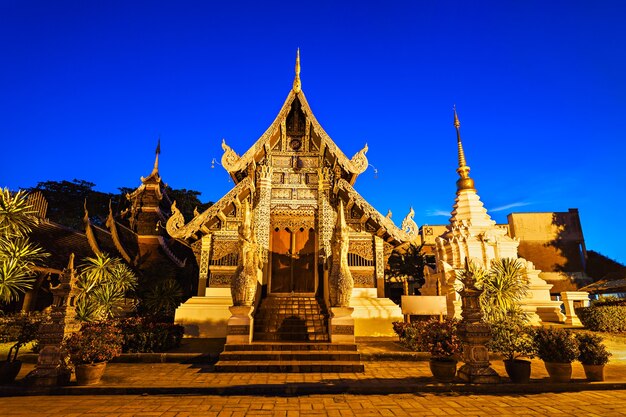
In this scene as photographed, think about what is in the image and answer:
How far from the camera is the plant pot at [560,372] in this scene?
585 cm

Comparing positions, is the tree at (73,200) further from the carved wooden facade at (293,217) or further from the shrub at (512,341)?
the shrub at (512,341)

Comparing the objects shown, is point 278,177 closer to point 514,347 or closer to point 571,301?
point 514,347

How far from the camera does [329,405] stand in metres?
4.82

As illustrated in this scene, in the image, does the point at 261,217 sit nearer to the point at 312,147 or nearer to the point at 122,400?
the point at 312,147

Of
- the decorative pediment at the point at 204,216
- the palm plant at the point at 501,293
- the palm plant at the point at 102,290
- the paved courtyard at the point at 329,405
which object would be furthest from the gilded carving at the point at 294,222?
the paved courtyard at the point at 329,405

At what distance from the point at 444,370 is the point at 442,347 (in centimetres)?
147

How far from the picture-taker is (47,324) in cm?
611

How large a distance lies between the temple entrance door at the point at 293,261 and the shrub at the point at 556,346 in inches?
269

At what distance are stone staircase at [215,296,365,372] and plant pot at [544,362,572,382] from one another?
3310mm

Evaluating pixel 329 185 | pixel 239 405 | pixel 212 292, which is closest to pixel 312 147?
pixel 329 185

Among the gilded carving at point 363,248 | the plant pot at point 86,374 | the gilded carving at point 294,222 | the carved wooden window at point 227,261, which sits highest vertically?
the gilded carving at point 294,222

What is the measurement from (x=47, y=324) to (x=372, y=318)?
8133 mm

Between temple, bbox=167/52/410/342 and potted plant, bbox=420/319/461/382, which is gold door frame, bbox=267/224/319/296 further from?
potted plant, bbox=420/319/461/382

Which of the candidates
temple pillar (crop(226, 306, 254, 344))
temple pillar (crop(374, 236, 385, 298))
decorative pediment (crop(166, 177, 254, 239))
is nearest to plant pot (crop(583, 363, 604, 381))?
temple pillar (crop(374, 236, 385, 298))
